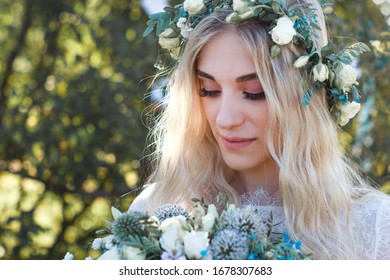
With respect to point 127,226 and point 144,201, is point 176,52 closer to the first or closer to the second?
point 144,201

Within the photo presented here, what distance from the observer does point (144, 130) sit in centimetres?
396

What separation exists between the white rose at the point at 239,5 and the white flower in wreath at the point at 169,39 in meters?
0.28

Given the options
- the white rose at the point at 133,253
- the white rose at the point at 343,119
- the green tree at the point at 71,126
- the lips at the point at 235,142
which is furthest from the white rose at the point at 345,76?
the green tree at the point at 71,126

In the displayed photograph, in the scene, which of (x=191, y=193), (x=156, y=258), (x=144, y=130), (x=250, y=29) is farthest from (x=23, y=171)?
(x=156, y=258)

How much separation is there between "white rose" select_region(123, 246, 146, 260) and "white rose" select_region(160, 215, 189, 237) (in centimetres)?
8

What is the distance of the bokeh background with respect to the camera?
Answer: 385 centimetres

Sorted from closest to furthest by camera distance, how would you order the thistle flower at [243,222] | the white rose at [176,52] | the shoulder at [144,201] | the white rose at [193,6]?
the thistle flower at [243,222]
the white rose at [193,6]
the white rose at [176,52]
the shoulder at [144,201]

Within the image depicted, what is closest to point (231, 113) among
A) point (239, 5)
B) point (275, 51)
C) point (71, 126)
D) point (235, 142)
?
point (235, 142)

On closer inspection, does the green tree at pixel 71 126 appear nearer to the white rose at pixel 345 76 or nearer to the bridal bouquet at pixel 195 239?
the white rose at pixel 345 76

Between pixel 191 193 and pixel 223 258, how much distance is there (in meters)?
0.76

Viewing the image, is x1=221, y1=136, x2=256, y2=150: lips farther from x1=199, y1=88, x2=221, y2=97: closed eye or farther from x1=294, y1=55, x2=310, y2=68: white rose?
x1=294, y1=55, x2=310, y2=68: white rose

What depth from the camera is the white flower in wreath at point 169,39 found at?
8.13 feet

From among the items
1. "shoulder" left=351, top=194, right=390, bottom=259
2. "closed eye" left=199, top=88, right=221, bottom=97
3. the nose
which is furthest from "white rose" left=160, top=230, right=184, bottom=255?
"shoulder" left=351, top=194, right=390, bottom=259

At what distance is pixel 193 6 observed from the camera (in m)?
2.39
